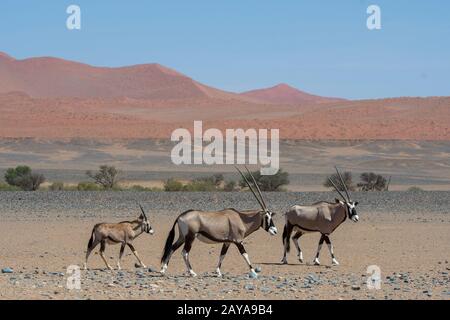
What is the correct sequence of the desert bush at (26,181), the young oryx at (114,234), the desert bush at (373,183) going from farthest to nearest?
the desert bush at (373,183) < the desert bush at (26,181) < the young oryx at (114,234)

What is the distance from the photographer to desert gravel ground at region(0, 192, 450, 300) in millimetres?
10781

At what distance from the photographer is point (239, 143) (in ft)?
215

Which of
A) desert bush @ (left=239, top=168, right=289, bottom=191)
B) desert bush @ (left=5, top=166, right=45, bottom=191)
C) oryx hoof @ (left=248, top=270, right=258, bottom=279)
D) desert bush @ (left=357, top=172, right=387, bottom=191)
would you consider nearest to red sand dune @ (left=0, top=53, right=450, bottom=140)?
desert bush @ (left=5, top=166, right=45, bottom=191)

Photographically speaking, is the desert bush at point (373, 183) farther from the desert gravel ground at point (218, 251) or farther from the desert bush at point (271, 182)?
the desert gravel ground at point (218, 251)

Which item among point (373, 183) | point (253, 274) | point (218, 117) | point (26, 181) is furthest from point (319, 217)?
point (218, 117)

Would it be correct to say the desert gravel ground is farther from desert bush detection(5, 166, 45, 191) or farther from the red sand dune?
the red sand dune

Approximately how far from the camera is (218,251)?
16094 mm

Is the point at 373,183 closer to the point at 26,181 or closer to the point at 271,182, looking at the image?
the point at 271,182

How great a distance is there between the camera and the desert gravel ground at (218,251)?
10.8m

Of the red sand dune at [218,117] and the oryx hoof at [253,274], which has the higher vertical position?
the red sand dune at [218,117]

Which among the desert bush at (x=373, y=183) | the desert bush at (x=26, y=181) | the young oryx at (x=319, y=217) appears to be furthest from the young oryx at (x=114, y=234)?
the desert bush at (x=373, y=183)
